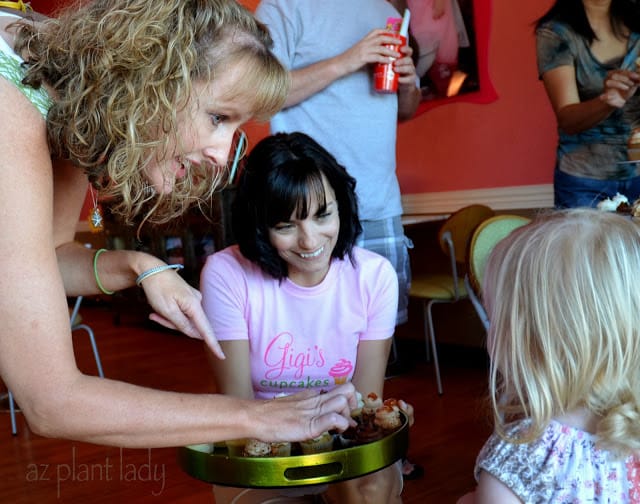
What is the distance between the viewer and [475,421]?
10.2ft

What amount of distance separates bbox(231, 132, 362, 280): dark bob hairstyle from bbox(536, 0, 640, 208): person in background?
28.3 inches

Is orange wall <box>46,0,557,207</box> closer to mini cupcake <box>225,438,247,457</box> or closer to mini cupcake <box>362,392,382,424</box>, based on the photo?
mini cupcake <box>362,392,382,424</box>

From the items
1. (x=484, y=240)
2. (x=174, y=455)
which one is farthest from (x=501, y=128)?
(x=174, y=455)

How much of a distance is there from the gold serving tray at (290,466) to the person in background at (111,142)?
6 centimetres

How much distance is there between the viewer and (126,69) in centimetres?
96

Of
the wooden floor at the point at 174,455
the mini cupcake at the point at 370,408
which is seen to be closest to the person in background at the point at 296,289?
the mini cupcake at the point at 370,408

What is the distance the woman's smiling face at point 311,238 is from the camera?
174 centimetres

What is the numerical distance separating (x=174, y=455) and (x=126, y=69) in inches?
97.7

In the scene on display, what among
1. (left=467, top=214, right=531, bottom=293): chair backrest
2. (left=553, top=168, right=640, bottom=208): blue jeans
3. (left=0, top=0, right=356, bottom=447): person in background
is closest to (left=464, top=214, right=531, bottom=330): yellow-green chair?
(left=467, top=214, right=531, bottom=293): chair backrest

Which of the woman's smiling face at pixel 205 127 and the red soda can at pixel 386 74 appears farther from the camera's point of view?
the red soda can at pixel 386 74

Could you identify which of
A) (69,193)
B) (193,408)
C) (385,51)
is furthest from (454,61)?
(193,408)

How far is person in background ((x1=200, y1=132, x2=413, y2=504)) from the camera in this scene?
172cm

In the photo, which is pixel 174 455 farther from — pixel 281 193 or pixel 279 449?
pixel 279 449

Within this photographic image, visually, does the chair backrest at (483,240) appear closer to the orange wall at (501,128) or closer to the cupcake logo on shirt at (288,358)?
the cupcake logo on shirt at (288,358)
